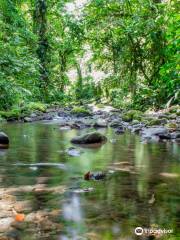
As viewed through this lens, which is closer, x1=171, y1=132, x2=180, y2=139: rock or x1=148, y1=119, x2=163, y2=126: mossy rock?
x1=171, y1=132, x2=180, y2=139: rock

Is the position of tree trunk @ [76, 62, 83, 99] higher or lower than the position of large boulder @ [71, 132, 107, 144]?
higher

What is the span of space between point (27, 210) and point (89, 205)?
0.45 m

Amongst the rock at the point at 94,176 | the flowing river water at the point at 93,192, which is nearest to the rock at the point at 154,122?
the flowing river water at the point at 93,192

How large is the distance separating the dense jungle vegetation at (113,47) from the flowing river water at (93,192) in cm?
290

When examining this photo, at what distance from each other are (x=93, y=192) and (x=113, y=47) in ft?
65.9

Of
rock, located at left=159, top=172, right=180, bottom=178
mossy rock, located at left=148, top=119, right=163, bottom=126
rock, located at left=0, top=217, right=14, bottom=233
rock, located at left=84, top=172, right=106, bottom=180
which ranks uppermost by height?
mossy rock, located at left=148, top=119, right=163, bottom=126

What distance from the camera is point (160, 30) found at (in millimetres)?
16328

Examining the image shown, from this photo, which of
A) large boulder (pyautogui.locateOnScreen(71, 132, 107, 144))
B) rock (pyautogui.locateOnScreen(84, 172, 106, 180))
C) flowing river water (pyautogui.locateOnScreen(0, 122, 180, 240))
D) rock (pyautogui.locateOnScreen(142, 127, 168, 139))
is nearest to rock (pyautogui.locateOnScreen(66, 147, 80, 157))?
flowing river water (pyautogui.locateOnScreen(0, 122, 180, 240))

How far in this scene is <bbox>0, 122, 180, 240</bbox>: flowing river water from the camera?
8.14 feet

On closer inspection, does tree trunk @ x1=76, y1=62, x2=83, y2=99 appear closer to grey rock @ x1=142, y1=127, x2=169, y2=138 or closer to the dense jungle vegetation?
the dense jungle vegetation

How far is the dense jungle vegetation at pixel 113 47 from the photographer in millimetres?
9578

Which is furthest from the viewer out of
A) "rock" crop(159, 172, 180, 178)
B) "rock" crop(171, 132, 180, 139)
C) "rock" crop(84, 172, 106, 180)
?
"rock" crop(171, 132, 180, 139)

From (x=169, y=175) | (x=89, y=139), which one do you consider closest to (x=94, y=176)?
(x=169, y=175)

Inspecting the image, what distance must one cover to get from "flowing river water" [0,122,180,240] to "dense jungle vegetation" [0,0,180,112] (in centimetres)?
290
